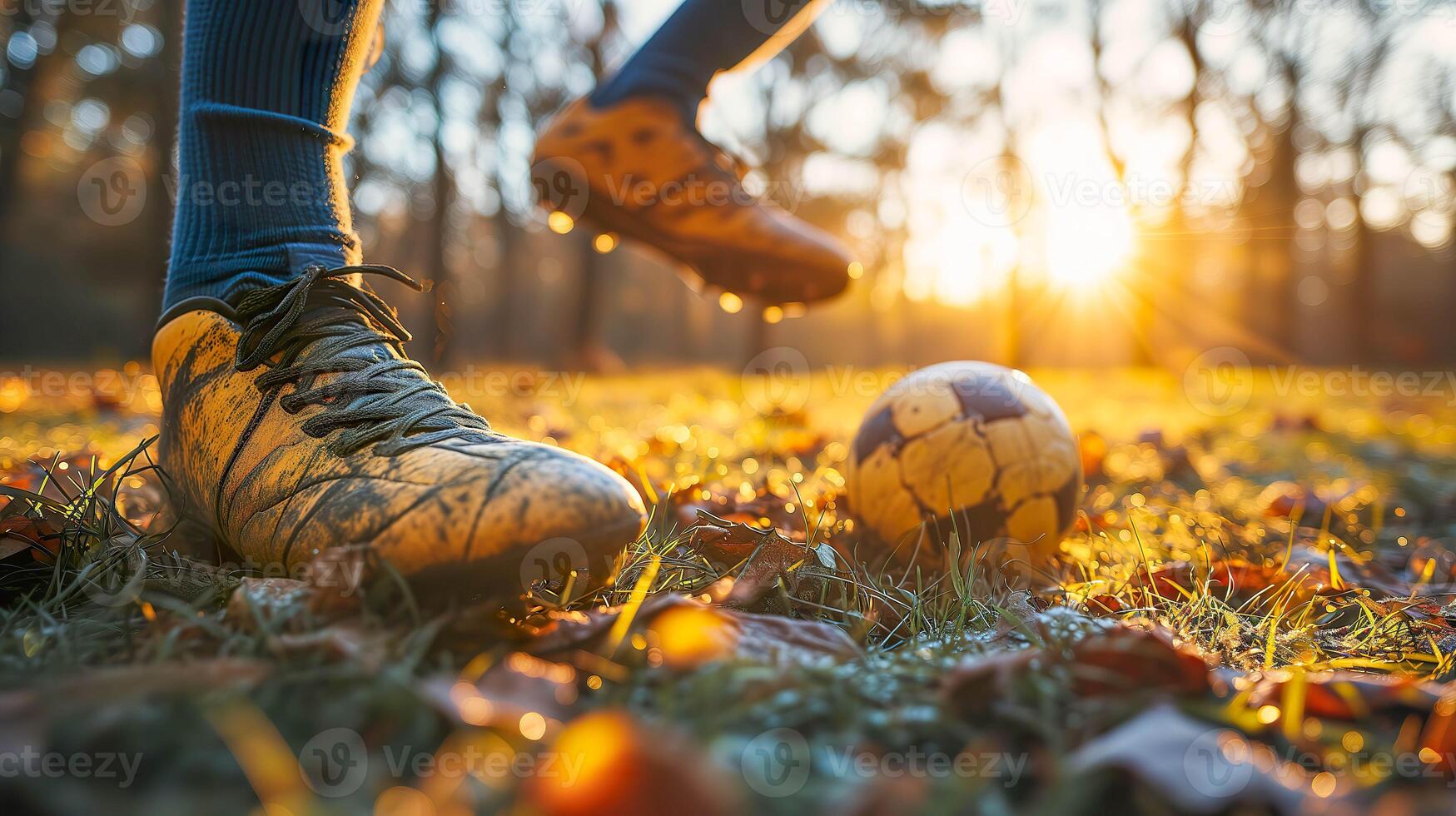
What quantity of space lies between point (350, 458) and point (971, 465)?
129cm

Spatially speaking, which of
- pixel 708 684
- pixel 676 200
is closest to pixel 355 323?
pixel 708 684

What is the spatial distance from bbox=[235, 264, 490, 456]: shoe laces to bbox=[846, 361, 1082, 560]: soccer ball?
969mm

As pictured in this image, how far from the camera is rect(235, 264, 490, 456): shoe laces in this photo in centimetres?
130

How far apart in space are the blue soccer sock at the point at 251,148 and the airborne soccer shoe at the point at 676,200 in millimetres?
801

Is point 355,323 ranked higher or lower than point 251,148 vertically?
lower

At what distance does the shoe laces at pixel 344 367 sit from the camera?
130cm

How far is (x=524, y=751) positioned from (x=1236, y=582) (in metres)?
1.50

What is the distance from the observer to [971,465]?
6.13 feet

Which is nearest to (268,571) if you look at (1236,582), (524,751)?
(524,751)

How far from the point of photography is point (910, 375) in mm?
2096

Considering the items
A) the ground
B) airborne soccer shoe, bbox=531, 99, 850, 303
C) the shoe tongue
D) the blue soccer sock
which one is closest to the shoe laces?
the shoe tongue

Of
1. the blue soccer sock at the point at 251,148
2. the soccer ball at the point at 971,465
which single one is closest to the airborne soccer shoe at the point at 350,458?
the blue soccer sock at the point at 251,148

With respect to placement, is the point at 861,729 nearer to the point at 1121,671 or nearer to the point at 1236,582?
the point at 1121,671

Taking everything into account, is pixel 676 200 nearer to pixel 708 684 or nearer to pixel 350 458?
pixel 350 458
